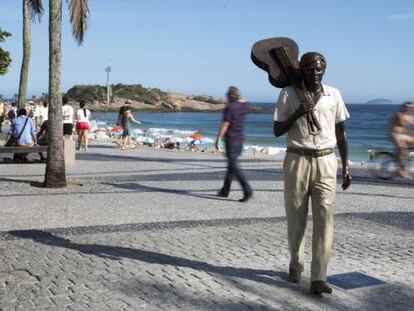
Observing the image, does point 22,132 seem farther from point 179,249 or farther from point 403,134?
point 179,249

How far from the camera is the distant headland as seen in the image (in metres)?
128

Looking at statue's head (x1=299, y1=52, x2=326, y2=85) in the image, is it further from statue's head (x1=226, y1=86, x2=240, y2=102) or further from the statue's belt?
statue's head (x1=226, y1=86, x2=240, y2=102)

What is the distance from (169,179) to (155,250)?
6.01 meters

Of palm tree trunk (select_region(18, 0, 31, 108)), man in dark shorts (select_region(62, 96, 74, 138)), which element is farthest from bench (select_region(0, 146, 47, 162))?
palm tree trunk (select_region(18, 0, 31, 108))

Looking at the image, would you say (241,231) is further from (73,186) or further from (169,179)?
(169,179)

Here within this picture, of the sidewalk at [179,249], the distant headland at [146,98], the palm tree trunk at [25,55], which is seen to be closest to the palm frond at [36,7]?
the palm tree trunk at [25,55]

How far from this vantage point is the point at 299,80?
4.71 m

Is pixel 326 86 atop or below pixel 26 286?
atop

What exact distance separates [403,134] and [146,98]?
124 metres

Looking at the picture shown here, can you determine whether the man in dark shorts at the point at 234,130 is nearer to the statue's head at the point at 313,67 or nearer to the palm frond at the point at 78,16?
the palm frond at the point at 78,16

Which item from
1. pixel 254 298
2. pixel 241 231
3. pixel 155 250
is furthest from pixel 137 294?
pixel 241 231

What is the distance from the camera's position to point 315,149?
4.66 metres

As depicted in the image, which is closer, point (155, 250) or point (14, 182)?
point (155, 250)

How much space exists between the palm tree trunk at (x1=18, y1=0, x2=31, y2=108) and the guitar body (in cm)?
1811
